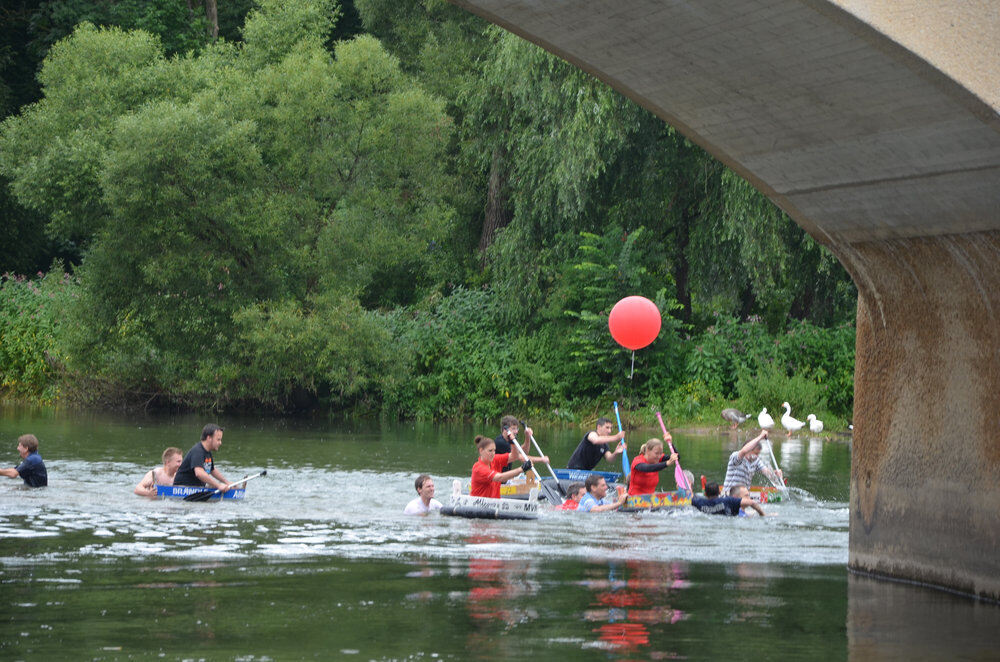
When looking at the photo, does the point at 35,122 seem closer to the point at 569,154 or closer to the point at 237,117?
the point at 237,117

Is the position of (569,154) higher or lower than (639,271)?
higher

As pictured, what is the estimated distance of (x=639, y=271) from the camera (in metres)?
32.5

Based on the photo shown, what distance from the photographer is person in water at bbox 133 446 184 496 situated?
55.9ft

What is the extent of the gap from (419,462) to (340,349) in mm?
10528

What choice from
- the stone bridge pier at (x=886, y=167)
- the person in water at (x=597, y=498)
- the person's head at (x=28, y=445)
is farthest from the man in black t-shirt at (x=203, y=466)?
the stone bridge pier at (x=886, y=167)

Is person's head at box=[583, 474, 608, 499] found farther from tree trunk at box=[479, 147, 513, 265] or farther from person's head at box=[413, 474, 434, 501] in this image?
tree trunk at box=[479, 147, 513, 265]

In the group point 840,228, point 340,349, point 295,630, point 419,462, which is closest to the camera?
point 295,630

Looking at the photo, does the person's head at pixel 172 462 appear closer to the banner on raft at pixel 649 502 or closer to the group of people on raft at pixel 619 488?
the group of people on raft at pixel 619 488

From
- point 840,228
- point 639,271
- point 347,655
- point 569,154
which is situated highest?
point 569,154

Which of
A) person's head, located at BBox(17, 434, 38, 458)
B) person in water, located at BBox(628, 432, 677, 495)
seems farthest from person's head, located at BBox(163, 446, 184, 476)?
person in water, located at BBox(628, 432, 677, 495)

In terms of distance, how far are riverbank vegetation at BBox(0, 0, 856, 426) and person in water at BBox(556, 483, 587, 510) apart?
12.8m

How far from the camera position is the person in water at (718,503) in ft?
54.2

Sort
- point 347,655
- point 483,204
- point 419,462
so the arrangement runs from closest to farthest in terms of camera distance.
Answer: point 347,655 → point 419,462 → point 483,204

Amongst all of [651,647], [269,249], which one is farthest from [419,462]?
[651,647]
